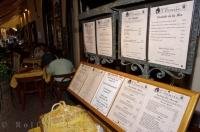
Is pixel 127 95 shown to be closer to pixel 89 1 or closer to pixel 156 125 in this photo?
pixel 156 125

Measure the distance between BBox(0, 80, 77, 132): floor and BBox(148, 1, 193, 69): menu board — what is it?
2867 millimetres

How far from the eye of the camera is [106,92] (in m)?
2.57

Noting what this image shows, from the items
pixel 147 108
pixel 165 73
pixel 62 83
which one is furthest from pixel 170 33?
pixel 62 83

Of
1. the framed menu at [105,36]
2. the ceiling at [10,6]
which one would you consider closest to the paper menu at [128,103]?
the framed menu at [105,36]

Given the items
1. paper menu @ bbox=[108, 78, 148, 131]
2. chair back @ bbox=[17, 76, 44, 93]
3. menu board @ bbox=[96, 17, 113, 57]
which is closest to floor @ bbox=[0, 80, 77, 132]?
chair back @ bbox=[17, 76, 44, 93]

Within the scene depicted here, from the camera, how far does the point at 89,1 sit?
4336 mm

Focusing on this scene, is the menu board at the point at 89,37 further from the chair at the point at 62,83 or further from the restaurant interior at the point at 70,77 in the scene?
the chair at the point at 62,83

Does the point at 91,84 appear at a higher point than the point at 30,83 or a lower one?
higher

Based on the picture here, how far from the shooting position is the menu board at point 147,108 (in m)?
1.72

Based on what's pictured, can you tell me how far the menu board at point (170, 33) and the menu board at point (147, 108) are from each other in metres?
0.27

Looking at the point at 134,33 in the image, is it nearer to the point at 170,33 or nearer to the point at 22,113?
the point at 170,33

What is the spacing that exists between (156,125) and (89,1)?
3101 millimetres

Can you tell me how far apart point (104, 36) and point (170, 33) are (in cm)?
120

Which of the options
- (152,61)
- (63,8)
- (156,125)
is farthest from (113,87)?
(63,8)
